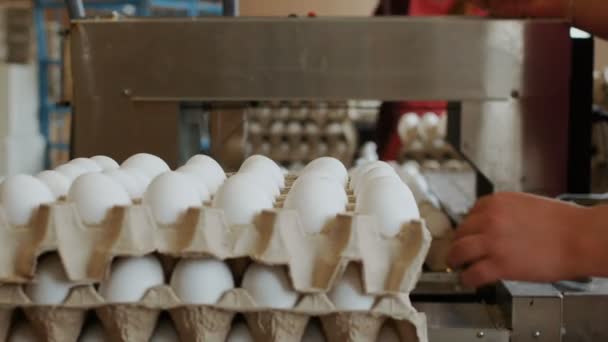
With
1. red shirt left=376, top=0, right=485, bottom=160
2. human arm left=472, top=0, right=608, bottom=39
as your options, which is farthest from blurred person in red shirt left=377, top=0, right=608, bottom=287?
red shirt left=376, top=0, right=485, bottom=160

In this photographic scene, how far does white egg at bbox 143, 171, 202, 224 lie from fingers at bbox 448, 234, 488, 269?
0.44m

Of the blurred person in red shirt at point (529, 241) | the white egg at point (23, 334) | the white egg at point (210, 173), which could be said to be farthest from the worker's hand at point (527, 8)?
the white egg at point (23, 334)

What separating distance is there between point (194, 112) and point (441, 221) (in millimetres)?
552

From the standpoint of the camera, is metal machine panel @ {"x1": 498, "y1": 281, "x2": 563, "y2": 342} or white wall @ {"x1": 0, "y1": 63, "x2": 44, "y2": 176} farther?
white wall @ {"x1": 0, "y1": 63, "x2": 44, "y2": 176}

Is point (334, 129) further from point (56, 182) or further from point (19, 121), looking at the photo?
point (56, 182)

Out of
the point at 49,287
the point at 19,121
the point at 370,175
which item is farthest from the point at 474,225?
the point at 19,121

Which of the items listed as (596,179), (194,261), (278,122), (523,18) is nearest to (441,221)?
(523,18)

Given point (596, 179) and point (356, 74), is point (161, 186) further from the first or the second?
point (596, 179)

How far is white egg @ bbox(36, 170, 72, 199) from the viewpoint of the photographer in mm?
863

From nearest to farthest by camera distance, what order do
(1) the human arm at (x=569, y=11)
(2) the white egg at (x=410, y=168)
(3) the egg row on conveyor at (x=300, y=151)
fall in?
(1) the human arm at (x=569, y=11)
(2) the white egg at (x=410, y=168)
(3) the egg row on conveyor at (x=300, y=151)

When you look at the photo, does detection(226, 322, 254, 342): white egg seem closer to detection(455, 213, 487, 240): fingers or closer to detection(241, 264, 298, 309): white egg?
detection(241, 264, 298, 309): white egg

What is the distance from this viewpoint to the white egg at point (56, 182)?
863 mm

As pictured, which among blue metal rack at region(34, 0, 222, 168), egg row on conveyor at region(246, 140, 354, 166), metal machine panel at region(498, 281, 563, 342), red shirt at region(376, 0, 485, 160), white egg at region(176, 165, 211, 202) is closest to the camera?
white egg at region(176, 165, 211, 202)

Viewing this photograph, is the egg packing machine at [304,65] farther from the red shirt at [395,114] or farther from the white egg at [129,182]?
the red shirt at [395,114]
